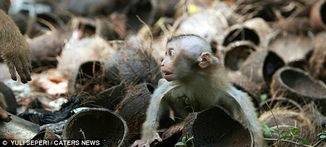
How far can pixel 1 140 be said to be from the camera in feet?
16.1

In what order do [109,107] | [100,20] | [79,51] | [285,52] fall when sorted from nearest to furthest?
[109,107] → [79,51] → [285,52] → [100,20]

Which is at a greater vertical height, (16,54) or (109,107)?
(16,54)

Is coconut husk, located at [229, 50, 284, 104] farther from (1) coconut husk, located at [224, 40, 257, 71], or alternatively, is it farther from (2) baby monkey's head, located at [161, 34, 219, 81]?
(2) baby monkey's head, located at [161, 34, 219, 81]

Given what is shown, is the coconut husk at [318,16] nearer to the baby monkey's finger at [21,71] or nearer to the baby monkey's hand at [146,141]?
the baby monkey's hand at [146,141]

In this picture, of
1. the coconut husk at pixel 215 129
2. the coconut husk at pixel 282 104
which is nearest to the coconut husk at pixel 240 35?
the coconut husk at pixel 282 104

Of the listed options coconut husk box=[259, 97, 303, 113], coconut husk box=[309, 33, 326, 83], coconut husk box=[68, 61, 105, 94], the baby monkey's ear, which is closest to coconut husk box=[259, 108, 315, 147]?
coconut husk box=[259, 97, 303, 113]

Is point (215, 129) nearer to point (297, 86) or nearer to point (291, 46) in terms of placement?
point (297, 86)

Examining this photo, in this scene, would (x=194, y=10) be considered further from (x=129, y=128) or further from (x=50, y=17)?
(x=129, y=128)

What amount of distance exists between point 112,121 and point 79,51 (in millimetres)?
2308

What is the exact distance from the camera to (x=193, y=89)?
503 cm

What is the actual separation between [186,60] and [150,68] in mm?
1025

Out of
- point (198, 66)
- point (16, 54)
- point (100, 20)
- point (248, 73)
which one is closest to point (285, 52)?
point (248, 73)

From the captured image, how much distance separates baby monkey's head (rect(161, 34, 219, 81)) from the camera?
15.9 ft

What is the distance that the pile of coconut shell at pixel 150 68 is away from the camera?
16.2 ft
